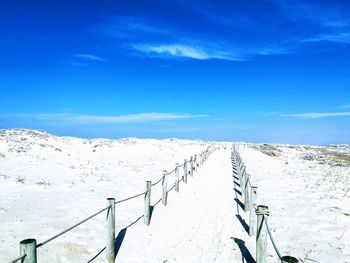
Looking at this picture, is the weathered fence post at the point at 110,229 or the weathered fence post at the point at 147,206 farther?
the weathered fence post at the point at 147,206

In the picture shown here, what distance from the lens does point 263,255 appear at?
725 centimetres

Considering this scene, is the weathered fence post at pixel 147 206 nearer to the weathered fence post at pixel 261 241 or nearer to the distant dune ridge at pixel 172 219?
the distant dune ridge at pixel 172 219

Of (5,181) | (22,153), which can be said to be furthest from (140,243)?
(22,153)

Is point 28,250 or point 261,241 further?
point 261,241

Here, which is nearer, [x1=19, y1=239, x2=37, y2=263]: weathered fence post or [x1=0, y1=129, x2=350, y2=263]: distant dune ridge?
[x1=19, y1=239, x2=37, y2=263]: weathered fence post

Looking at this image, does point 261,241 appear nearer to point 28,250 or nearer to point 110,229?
point 110,229

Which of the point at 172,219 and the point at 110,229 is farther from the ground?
the point at 110,229

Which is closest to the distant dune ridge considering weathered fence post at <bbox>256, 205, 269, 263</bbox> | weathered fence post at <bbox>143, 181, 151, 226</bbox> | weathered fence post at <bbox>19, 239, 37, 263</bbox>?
weathered fence post at <bbox>143, 181, 151, 226</bbox>

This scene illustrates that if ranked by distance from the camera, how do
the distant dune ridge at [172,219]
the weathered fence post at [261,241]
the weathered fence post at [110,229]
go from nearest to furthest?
the weathered fence post at [261,241] < the weathered fence post at [110,229] < the distant dune ridge at [172,219]

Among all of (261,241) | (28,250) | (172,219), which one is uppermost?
(28,250)

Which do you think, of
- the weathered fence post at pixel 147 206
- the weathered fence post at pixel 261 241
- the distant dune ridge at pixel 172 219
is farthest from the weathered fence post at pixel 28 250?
the weathered fence post at pixel 147 206

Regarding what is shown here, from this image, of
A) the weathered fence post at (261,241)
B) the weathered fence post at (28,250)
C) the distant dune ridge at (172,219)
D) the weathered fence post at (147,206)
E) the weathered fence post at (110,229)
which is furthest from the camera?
the weathered fence post at (147,206)

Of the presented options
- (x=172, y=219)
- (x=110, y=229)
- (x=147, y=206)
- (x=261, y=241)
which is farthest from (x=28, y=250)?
(x=172, y=219)

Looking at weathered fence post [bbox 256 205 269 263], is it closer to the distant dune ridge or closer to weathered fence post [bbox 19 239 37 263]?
the distant dune ridge
